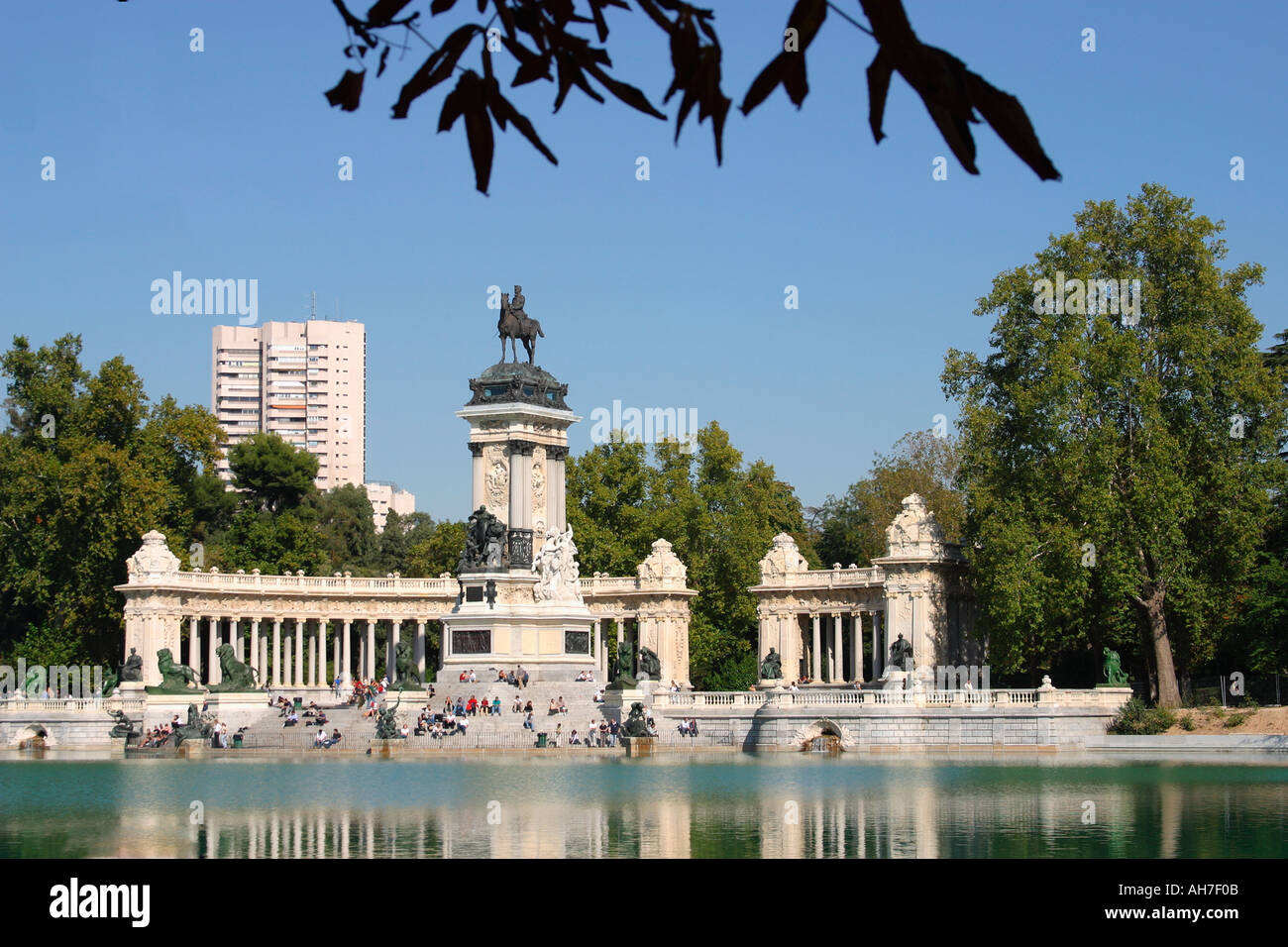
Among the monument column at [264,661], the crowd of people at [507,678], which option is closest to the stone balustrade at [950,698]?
the crowd of people at [507,678]

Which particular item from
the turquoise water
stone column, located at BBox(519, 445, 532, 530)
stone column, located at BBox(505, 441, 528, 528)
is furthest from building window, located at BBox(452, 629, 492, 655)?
the turquoise water

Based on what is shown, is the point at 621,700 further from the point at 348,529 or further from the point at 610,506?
the point at 348,529

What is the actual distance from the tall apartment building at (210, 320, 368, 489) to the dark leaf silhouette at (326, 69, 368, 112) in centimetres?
18827

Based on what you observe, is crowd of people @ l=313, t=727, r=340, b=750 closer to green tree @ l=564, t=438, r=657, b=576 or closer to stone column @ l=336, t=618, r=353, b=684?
stone column @ l=336, t=618, r=353, b=684

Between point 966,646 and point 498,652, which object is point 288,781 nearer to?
point 498,652

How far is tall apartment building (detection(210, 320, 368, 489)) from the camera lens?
627ft

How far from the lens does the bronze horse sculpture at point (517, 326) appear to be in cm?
6034

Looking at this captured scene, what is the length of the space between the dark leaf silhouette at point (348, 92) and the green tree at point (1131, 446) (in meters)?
46.1

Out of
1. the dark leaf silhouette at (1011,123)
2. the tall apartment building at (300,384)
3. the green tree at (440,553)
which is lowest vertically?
the dark leaf silhouette at (1011,123)

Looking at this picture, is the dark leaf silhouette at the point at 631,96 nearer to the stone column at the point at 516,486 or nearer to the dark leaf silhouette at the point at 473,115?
the dark leaf silhouette at the point at 473,115
